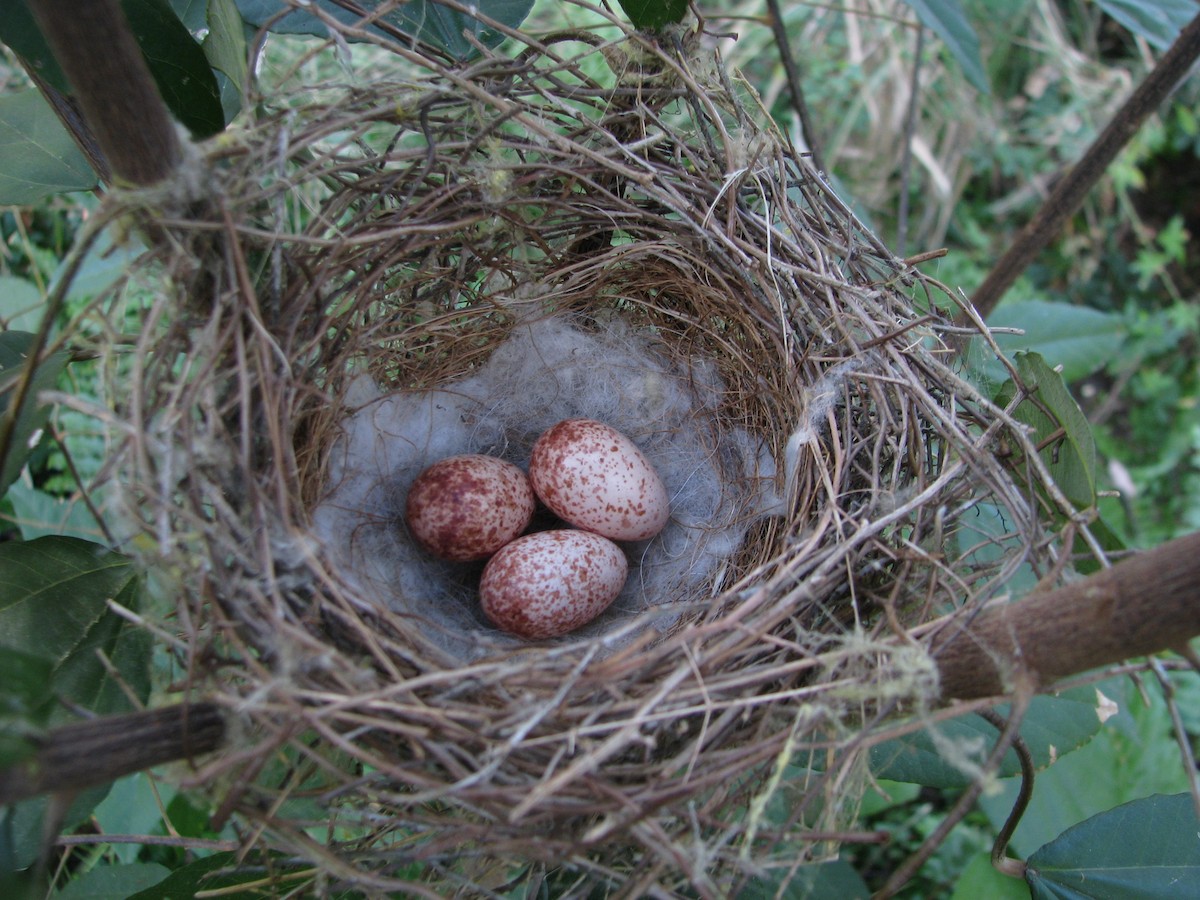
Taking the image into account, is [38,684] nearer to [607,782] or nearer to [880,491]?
[607,782]

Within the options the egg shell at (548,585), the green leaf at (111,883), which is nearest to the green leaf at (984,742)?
the egg shell at (548,585)

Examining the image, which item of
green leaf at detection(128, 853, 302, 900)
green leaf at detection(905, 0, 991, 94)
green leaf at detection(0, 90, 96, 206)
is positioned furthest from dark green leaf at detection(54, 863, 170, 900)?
green leaf at detection(905, 0, 991, 94)

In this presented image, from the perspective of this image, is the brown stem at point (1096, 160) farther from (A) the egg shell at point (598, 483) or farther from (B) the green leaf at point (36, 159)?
(B) the green leaf at point (36, 159)

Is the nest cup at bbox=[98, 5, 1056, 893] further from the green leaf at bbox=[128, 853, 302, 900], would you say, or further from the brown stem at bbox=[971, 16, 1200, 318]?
the brown stem at bbox=[971, 16, 1200, 318]

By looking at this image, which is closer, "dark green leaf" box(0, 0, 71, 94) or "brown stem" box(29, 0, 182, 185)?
"brown stem" box(29, 0, 182, 185)

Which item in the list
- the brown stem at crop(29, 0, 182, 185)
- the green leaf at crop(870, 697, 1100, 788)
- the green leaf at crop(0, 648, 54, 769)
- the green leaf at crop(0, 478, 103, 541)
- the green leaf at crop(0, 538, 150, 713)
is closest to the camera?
the green leaf at crop(0, 648, 54, 769)

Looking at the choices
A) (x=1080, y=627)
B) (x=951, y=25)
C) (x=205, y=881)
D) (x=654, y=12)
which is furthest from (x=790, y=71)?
(x=205, y=881)

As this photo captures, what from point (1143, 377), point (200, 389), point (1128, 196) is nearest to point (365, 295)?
point (200, 389)
